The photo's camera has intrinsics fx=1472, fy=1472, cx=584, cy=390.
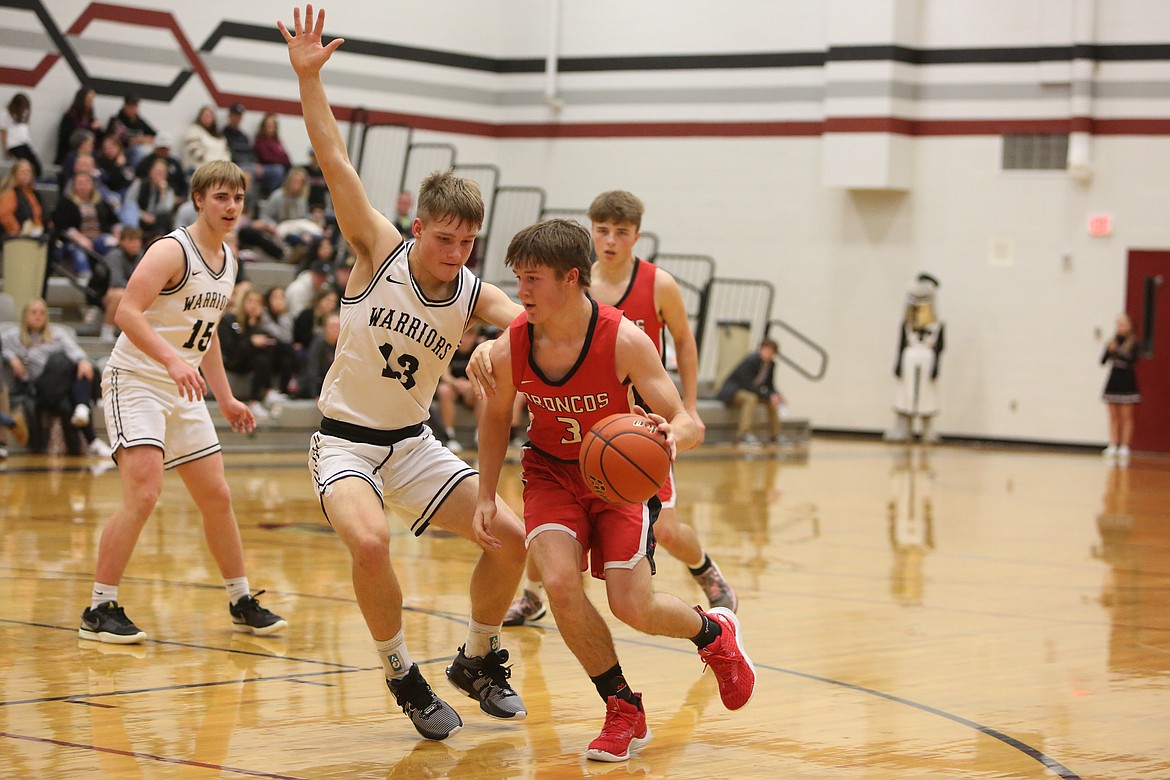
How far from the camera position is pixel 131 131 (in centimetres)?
1739

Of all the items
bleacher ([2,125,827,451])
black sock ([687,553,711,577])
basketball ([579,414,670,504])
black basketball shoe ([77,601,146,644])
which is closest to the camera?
basketball ([579,414,670,504])

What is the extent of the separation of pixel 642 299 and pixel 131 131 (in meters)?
12.4

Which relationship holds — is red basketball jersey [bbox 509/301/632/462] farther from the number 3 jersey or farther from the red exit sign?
the red exit sign

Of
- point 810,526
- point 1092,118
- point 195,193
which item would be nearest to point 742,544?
point 810,526

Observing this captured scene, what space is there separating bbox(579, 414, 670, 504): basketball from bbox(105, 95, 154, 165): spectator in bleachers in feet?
45.0

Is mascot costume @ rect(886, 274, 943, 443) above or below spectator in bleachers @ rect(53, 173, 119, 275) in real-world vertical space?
below

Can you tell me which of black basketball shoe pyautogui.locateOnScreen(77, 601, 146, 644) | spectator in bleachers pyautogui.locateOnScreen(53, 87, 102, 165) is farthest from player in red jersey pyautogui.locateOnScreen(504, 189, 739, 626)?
spectator in bleachers pyautogui.locateOnScreen(53, 87, 102, 165)

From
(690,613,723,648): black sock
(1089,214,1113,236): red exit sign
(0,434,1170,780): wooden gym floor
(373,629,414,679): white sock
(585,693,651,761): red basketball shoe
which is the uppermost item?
(1089,214,1113,236): red exit sign

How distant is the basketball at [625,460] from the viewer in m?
4.37

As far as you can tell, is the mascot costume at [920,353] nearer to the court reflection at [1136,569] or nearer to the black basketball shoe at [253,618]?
the court reflection at [1136,569]

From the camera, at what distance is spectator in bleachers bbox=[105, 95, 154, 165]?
17.0 meters

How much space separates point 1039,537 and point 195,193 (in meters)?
6.83

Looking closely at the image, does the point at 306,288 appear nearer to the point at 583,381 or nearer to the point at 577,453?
the point at 577,453

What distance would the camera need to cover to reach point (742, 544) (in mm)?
9539
